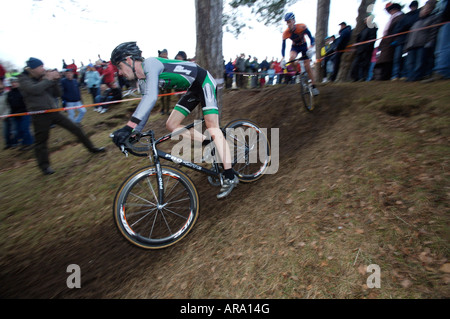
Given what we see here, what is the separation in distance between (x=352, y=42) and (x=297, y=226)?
951cm

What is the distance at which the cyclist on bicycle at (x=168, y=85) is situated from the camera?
9.80 feet

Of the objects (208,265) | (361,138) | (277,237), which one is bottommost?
(208,265)

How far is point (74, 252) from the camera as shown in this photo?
3.65 metres

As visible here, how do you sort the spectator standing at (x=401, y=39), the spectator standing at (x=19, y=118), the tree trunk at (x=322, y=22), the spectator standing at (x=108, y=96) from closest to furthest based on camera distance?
the spectator standing at (x=401, y=39), the spectator standing at (x=19, y=118), the tree trunk at (x=322, y=22), the spectator standing at (x=108, y=96)

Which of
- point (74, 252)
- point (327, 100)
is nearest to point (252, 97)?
point (327, 100)

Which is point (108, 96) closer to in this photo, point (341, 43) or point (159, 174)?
point (159, 174)

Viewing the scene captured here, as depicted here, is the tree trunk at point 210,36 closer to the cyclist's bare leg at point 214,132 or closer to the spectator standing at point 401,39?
the cyclist's bare leg at point 214,132

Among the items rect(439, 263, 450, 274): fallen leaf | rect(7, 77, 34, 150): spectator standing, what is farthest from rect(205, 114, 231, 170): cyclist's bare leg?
rect(7, 77, 34, 150): spectator standing

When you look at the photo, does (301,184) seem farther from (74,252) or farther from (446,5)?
(446,5)

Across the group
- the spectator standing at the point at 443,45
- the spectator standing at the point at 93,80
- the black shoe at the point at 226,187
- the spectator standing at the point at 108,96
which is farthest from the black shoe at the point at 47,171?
the spectator standing at the point at 443,45

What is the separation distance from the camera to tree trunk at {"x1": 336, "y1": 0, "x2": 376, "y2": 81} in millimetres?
9273

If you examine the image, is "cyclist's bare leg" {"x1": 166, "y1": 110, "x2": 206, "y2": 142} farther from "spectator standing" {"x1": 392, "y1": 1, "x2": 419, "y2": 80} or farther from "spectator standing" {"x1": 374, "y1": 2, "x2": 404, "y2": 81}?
"spectator standing" {"x1": 374, "y1": 2, "x2": 404, "y2": 81}

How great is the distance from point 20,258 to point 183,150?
143 inches

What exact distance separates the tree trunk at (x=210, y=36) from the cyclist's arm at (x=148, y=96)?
2.18 metres
